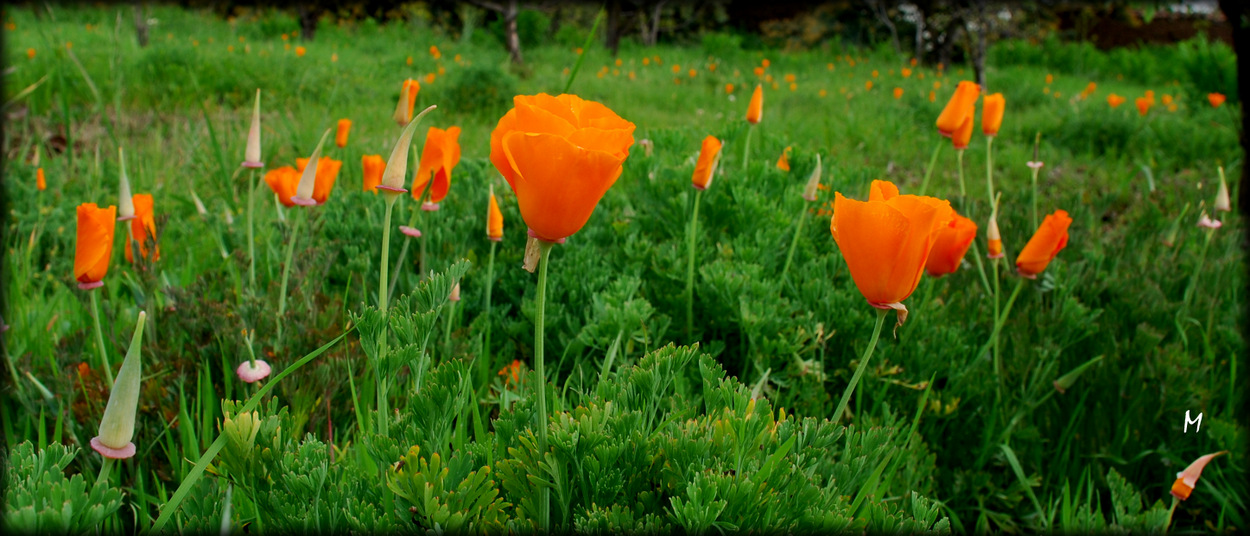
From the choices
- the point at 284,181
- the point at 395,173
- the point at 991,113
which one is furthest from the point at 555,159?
the point at 991,113

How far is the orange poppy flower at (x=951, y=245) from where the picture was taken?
1.23 metres

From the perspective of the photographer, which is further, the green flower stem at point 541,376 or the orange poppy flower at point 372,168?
the orange poppy flower at point 372,168

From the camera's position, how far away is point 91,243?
3.62ft

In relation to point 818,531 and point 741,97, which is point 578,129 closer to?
point 818,531

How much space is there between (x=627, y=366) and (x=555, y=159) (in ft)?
1.51

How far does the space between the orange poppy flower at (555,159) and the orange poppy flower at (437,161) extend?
25.7 inches

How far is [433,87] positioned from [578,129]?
18.2ft

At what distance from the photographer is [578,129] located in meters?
0.70

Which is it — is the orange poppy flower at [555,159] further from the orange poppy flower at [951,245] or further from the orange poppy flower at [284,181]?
the orange poppy flower at [284,181]

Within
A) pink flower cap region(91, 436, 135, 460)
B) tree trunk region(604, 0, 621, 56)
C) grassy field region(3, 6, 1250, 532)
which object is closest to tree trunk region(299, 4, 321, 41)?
tree trunk region(604, 0, 621, 56)

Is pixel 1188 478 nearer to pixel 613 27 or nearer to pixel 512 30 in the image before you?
pixel 512 30

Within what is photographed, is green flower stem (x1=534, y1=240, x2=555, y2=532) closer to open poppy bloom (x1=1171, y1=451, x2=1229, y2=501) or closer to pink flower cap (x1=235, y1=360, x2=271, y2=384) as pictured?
pink flower cap (x1=235, y1=360, x2=271, y2=384)

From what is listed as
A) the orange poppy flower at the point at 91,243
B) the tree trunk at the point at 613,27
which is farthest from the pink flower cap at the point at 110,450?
the tree trunk at the point at 613,27

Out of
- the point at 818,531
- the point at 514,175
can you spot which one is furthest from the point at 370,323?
the point at 818,531
